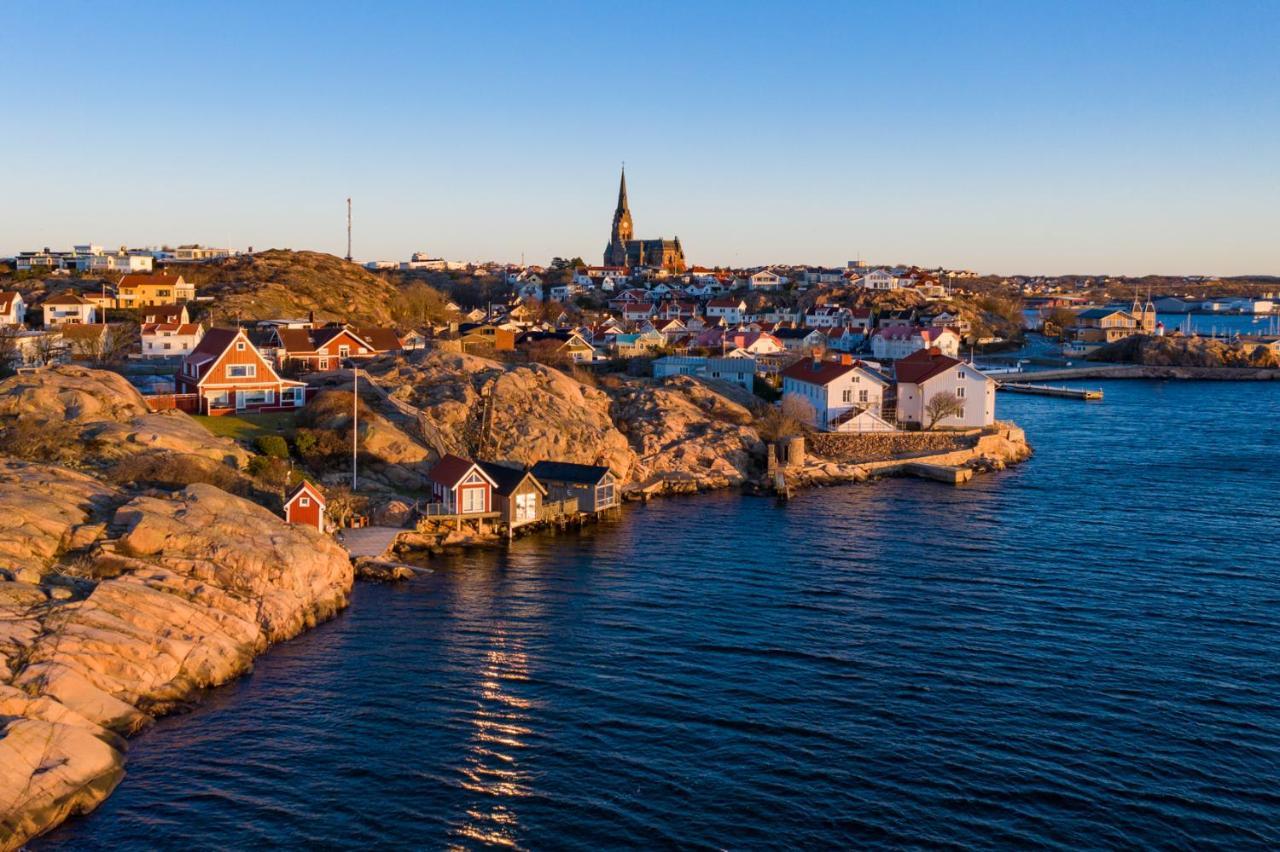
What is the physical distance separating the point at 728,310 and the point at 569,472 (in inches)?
4235

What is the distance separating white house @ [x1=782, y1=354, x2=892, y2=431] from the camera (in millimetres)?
67562

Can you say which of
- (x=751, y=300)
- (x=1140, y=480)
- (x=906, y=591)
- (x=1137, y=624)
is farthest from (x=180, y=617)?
(x=751, y=300)

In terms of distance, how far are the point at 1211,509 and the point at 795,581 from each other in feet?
85.4

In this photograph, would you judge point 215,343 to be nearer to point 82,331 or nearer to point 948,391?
point 82,331

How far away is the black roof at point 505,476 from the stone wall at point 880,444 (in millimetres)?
23228

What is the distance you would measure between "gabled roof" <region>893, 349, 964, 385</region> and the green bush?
4135 centimetres

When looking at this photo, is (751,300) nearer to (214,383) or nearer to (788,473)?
(788,473)

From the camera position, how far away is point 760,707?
2714 centimetres

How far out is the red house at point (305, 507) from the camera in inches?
1548

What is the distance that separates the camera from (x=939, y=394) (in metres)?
69.3

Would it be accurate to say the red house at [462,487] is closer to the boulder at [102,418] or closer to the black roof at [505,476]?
the black roof at [505,476]

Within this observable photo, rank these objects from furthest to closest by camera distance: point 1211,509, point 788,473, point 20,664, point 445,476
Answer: point 788,473 < point 1211,509 < point 445,476 < point 20,664

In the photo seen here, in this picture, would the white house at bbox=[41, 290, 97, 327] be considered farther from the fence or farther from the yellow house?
the fence

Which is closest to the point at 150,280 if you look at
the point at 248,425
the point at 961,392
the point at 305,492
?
the point at 248,425
